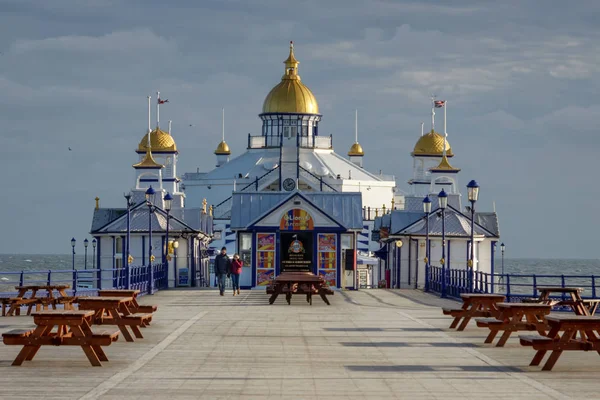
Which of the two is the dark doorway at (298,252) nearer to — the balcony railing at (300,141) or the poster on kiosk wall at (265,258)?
the poster on kiosk wall at (265,258)

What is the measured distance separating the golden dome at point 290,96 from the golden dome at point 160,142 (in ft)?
68.3

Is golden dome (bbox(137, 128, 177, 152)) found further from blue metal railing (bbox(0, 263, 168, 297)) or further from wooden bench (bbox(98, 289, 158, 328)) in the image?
wooden bench (bbox(98, 289, 158, 328))

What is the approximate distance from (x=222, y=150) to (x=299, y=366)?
104377mm

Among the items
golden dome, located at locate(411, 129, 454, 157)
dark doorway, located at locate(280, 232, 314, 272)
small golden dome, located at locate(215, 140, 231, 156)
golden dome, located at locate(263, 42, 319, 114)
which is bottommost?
dark doorway, located at locate(280, 232, 314, 272)

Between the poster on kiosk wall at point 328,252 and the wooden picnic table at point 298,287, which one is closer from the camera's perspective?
the wooden picnic table at point 298,287

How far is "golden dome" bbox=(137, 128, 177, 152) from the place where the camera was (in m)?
84.6

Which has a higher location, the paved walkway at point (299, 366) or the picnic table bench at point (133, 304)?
the picnic table bench at point (133, 304)

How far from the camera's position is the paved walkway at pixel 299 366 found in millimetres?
14812

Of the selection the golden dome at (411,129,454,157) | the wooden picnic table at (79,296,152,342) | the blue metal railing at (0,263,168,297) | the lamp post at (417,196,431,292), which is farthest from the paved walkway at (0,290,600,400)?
the golden dome at (411,129,454,157)

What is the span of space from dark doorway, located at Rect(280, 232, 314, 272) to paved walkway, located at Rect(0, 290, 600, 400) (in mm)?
19102

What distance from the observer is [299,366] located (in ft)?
57.8

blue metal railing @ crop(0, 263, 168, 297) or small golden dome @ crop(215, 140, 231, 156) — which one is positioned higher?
small golden dome @ crop(215, 140, 231, 156)

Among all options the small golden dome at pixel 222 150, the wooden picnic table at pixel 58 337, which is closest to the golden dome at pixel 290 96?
the small golden dome at pixel 222 150

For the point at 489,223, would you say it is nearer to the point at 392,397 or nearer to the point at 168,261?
the point at 168,261
